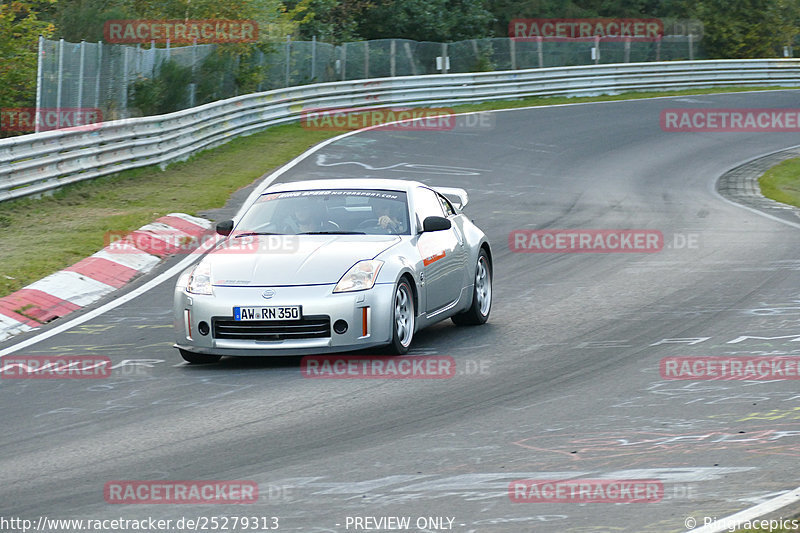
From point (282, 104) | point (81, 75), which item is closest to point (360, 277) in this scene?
point (81, 75)

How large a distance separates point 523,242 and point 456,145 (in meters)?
12.9

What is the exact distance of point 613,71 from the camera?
42656mm

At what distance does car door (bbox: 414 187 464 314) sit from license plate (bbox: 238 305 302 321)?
1.44 m

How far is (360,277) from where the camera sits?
949cm

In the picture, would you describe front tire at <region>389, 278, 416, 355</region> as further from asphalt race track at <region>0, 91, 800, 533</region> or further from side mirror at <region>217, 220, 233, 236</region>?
side mirror at <region>217, 220, 233, 236</region>

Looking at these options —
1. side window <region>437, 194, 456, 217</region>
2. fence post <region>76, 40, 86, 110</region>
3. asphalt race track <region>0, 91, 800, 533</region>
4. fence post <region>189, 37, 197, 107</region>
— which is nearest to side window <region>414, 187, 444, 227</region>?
side window <region>437, 194, 456, 217</region>

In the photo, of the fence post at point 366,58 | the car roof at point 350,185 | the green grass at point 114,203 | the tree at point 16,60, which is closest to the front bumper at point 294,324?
the car roof at point 350,185

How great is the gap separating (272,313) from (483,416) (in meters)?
2.23

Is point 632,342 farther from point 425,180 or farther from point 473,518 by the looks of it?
point 425,180

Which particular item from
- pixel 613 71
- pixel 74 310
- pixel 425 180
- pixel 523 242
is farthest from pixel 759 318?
pixel 613 71

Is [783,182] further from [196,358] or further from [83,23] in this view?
[196,358]

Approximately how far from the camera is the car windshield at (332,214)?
34.4 feet

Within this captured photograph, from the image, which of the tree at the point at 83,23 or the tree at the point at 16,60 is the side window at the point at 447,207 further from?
the tree at the point at 83,23

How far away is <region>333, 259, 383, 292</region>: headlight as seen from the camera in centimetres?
941
